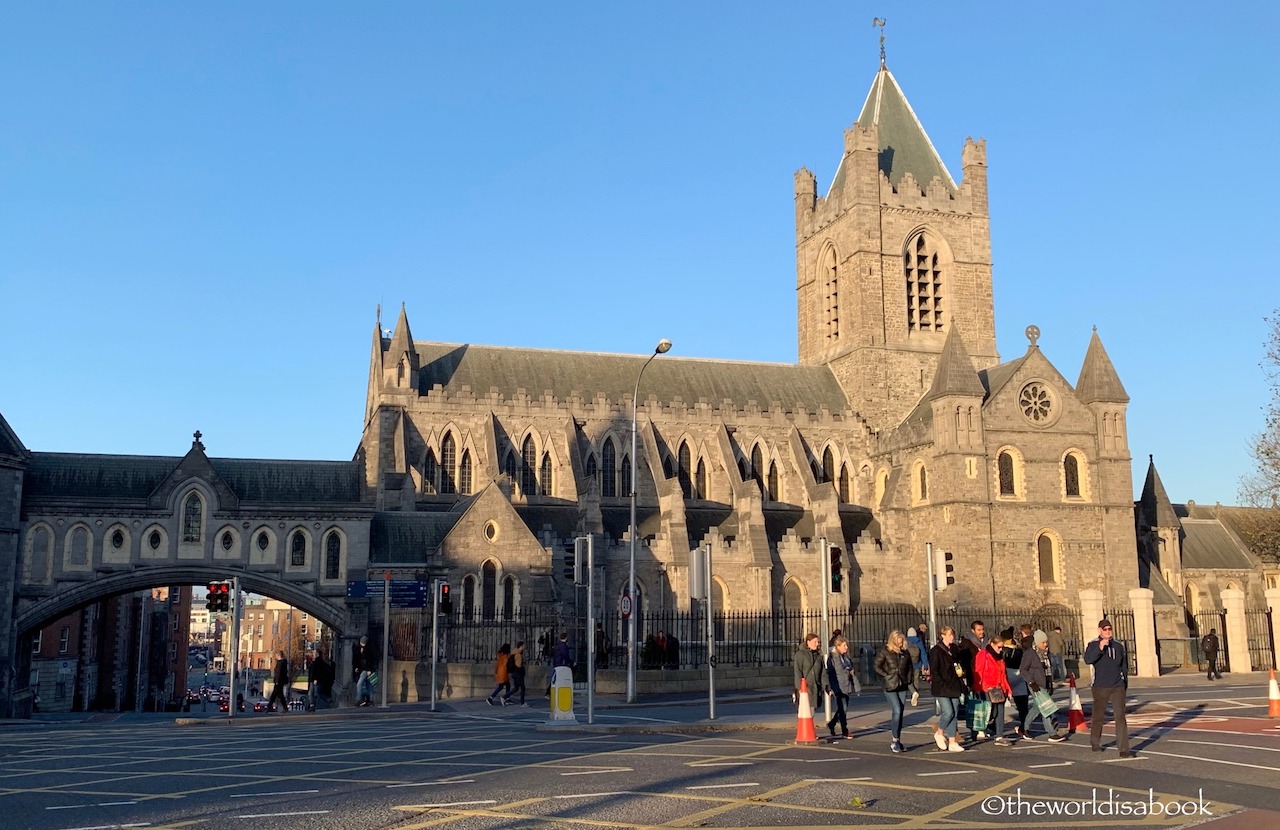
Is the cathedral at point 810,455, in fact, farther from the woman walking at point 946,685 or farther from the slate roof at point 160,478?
the woman walking at point 946,685

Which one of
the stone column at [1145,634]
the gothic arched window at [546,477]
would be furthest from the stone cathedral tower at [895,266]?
the stone column at [1145,634]

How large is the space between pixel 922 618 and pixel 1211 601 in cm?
1805

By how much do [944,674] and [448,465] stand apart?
35551mm

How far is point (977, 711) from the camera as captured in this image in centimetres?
1802

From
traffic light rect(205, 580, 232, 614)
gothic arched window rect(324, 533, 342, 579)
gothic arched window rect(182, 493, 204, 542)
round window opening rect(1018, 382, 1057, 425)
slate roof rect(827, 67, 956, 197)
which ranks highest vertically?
slate roof rect(827, 67, 956, 197)

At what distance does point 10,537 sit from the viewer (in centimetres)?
3912

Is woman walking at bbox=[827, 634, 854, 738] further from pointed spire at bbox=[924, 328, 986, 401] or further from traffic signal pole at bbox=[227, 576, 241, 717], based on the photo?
pointed spire at bbox=[924, 328, 986, 401]

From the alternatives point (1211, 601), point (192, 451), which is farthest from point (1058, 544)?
point (192, 451)

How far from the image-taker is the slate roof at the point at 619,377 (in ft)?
175

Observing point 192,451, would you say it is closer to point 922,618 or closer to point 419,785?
point 922,618

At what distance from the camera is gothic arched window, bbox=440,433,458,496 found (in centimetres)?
4966

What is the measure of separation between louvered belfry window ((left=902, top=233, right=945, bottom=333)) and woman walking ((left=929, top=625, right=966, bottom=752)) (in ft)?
142

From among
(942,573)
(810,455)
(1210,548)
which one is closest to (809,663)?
(942,573)

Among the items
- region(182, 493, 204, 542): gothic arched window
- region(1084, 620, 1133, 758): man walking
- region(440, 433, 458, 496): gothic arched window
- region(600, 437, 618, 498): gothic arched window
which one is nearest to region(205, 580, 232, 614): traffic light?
region(182, 493, 204, 542): gothic arched window
